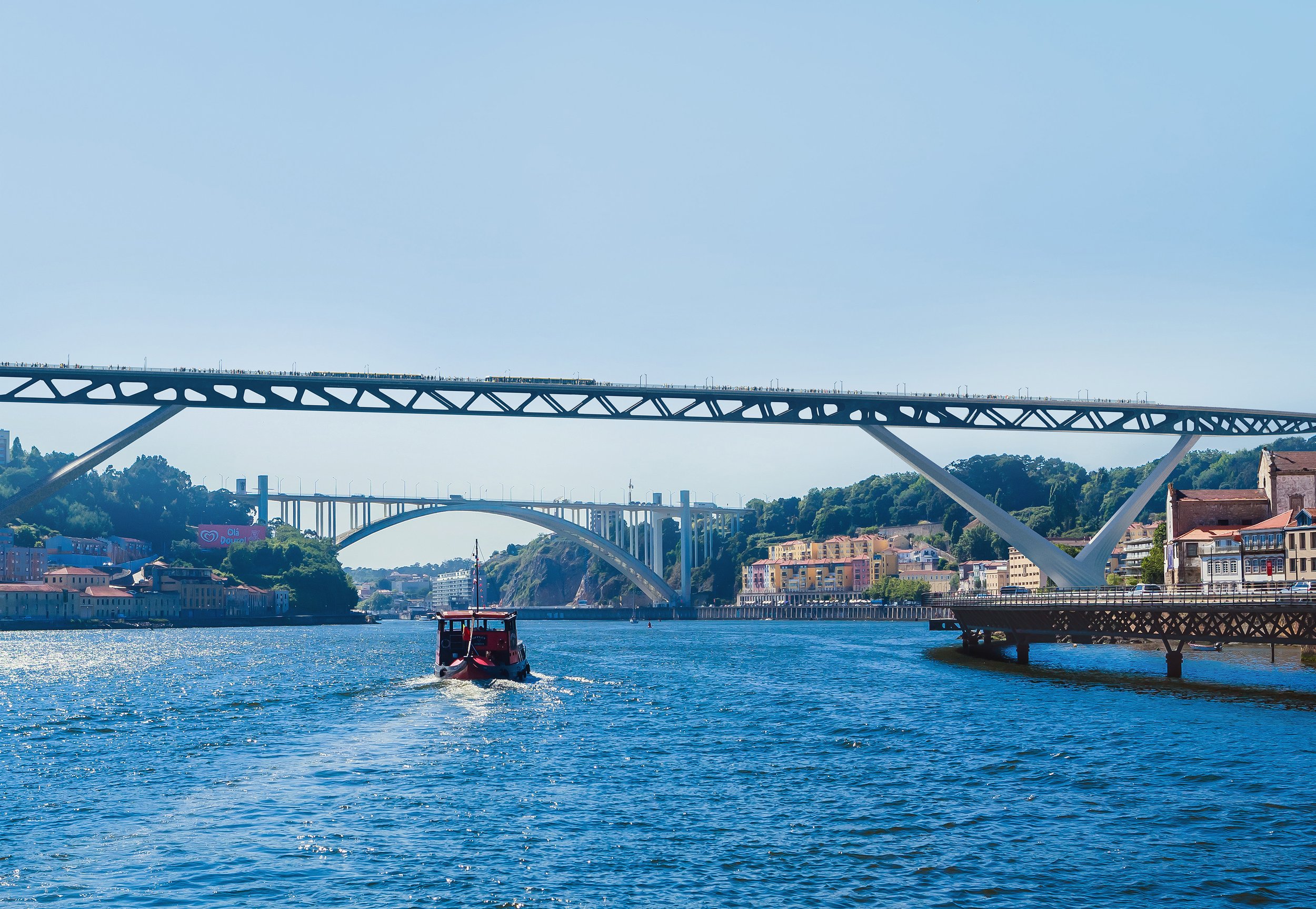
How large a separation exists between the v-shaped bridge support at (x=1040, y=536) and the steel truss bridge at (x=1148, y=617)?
11.5 metres

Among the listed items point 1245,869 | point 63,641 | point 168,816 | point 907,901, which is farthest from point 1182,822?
point 63,641

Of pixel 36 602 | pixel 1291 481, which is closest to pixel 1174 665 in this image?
pixel 1291 481

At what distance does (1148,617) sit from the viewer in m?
61.6

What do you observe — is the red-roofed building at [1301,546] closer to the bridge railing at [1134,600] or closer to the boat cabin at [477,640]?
the bridge railing at [1134,600]

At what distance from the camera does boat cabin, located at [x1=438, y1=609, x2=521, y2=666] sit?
6231cm

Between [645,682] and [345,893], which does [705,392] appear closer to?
[645,682]

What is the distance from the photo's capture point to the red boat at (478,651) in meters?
61.4

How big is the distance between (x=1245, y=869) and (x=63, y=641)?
130024 millimetres

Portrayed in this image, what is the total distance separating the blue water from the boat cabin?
2969 mm

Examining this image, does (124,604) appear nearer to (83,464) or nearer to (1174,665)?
(83,464)

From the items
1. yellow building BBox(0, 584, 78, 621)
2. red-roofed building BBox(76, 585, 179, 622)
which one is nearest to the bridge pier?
yellow building BBox(0, 584, 78, 621)

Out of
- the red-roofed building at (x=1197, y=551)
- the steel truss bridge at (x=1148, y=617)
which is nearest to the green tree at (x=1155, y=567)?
the red-roofed building at (x=1197, y=551)

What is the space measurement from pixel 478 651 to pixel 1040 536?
4903 cm

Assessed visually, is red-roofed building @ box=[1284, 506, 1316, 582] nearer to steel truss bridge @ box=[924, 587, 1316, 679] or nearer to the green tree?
steel truss bridge @ box=[924, 587, 1316, 679]
